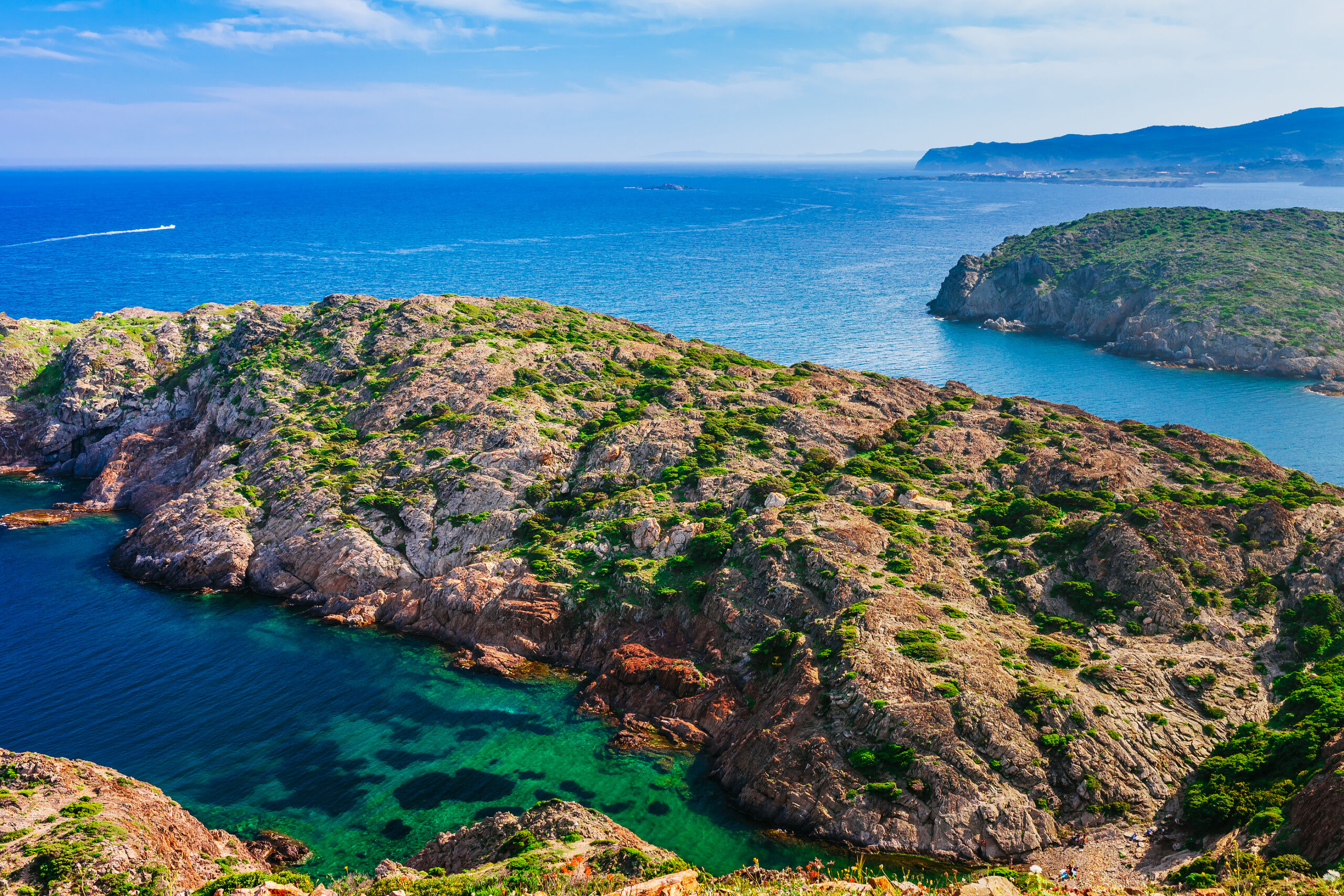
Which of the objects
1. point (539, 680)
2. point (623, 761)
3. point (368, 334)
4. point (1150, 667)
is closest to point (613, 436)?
point (539, 680)

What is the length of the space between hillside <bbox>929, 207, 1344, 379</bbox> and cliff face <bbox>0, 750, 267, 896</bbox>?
156m

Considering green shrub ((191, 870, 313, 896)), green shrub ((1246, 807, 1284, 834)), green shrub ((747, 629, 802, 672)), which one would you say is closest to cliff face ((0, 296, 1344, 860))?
green shrub ((747, 629, 802, 672))

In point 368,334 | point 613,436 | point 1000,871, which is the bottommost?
point 1000,871

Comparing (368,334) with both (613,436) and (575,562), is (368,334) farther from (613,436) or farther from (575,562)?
(575,562)

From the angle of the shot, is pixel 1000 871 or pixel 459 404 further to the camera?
pixel 459 404

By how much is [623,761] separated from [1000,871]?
21451 mm

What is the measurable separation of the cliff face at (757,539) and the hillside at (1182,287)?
74688mm

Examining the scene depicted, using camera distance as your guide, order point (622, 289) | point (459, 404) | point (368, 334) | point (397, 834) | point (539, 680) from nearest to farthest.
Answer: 1. point (397, 834)
2. point (539, 680)
3. point (459, 404)
4. point (368, 334)
5. point (622, 289)

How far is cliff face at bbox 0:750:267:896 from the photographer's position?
1112 inches

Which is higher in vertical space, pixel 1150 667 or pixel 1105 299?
pixel 1105 299

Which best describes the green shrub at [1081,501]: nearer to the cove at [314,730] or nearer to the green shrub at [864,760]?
the green shrub at [864,760]

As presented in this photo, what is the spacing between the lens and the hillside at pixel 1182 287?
131m

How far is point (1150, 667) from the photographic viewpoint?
4469 cm

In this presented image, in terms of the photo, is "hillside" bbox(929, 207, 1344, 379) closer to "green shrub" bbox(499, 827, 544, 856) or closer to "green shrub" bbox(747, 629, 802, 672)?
"green shrub" bbox(747, 629, 802, 672)
